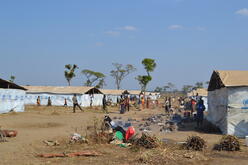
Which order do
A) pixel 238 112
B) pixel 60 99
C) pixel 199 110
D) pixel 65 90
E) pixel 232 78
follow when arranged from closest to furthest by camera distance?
pixel 238 112 < pixel 232 78 < pixel 199 110 < pixel 60 99 < pixel 65 90

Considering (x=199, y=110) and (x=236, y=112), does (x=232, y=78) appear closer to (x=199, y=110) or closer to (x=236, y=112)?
(x=236, y=112)

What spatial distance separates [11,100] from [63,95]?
552 inches

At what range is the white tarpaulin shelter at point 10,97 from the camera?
77.7 ft

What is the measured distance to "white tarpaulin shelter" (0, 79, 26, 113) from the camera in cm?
2367

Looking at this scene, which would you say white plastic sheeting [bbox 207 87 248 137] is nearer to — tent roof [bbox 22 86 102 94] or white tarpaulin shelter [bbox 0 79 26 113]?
white tarpaulin shelter [bbox 0 79 26 113]

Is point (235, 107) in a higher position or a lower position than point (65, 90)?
lower

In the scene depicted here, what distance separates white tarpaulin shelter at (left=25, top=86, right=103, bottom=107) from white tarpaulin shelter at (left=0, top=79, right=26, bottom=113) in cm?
1127

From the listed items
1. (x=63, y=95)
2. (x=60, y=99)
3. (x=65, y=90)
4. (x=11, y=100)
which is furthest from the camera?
(x=65, y=90)

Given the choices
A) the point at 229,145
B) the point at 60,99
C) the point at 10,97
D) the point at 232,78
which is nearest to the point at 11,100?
the point at 10,97

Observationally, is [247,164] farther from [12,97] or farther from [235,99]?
[12,97]

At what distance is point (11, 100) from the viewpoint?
2500cm

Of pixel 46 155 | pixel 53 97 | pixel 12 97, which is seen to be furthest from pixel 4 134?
pixel 53 97

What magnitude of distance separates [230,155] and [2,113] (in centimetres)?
1923

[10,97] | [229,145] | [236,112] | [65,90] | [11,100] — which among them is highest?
[65,90]
